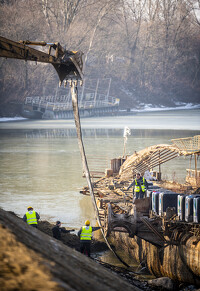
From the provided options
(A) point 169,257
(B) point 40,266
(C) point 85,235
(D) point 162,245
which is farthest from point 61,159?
(B) point 40,266

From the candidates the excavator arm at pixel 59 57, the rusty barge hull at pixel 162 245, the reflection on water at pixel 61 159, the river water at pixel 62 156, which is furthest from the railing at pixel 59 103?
the excavator arm at pixel 59 57

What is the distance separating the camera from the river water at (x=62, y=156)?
21641mm

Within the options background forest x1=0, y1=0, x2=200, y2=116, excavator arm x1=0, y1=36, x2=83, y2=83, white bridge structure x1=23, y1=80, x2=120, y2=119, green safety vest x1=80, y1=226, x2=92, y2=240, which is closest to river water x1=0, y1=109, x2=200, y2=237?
white bridge structure x1=23, y1=80, x2=120, y2=119

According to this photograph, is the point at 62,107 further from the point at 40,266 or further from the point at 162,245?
the point at 40,266

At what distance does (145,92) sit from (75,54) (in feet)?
294

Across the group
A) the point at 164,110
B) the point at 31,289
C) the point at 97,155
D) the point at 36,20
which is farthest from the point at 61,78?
the point at 164,110

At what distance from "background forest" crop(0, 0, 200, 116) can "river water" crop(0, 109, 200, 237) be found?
53.0ft

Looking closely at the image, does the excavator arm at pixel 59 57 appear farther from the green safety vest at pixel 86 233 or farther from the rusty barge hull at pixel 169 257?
the rusty barge hull at pixel 169 257

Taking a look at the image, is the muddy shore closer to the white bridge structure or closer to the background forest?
the white bridge structure

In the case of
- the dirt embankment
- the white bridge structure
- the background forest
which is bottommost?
the dirt embankment

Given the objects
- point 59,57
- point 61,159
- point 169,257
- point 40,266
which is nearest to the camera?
point 40,266

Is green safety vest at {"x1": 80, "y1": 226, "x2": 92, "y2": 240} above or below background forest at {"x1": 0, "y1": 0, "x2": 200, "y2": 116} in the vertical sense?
below

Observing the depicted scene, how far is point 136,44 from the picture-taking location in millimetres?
99312

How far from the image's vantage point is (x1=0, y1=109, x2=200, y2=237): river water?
21641mm
